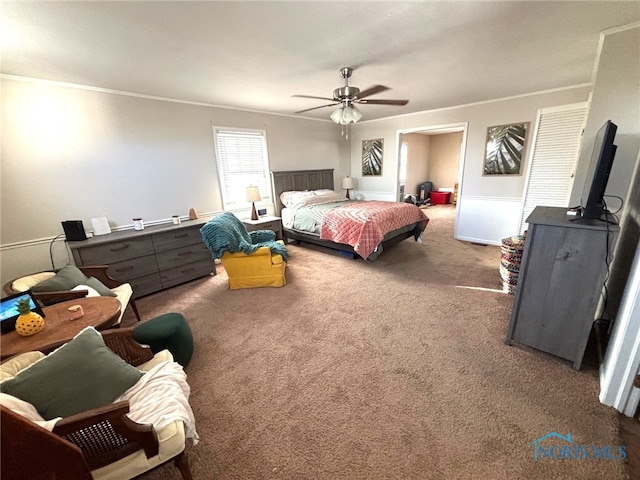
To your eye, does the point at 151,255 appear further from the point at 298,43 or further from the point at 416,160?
the point at 416,160

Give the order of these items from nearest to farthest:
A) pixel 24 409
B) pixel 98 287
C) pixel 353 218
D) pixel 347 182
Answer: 1. pixel 24 409
2. pixel 98 287
3. pixel 353 218
4. pixel 347 182

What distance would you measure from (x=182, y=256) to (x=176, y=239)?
0.24 metres

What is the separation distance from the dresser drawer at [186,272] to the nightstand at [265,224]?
94cm

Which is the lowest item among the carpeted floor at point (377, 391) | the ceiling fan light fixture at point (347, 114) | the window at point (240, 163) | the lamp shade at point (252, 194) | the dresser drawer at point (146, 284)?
the carpeted floor at point (377, 391)

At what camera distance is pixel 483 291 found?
116 inches

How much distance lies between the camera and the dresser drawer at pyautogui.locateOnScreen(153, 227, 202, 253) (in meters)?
3.15

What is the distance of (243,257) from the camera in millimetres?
3119

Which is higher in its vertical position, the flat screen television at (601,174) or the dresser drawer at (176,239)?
the flat screen television at (601,174)

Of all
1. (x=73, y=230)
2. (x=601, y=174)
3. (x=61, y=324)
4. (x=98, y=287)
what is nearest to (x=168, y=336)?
(x=61, y=324)

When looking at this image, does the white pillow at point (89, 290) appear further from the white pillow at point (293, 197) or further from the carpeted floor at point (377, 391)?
the white pillow at point (293, 197)

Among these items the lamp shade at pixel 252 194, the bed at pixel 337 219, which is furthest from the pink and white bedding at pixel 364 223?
the lamp shade at pixel 252 194

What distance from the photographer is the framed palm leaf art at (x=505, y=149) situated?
4016 mm

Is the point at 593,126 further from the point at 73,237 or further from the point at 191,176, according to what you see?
the point at 73,237

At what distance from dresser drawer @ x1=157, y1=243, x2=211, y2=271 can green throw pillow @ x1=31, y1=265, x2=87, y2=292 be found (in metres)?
0.93
